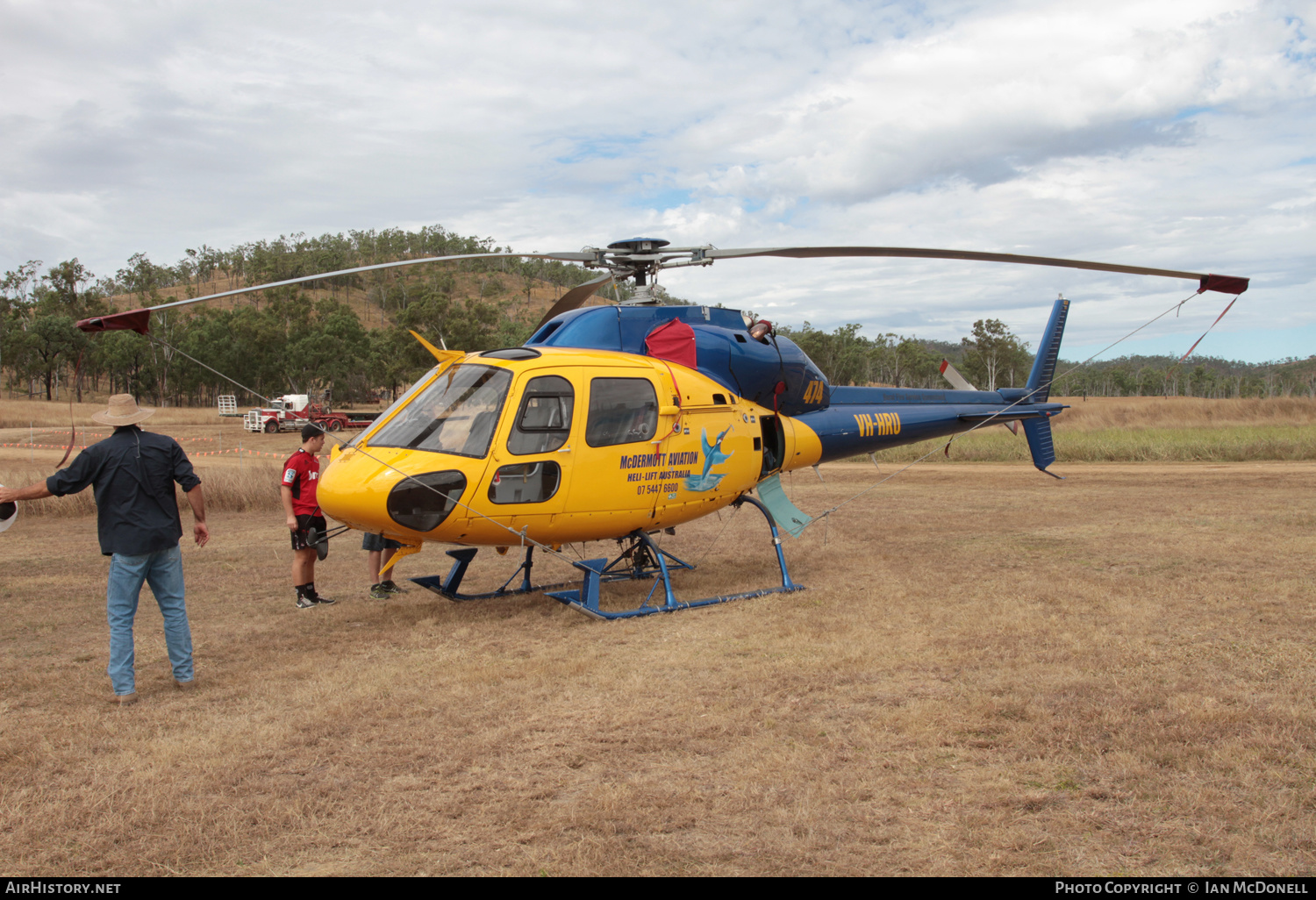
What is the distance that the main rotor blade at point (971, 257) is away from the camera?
792 centimetres

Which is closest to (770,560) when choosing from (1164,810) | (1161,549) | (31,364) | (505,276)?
(1161,549)

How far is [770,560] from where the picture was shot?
10352 millimetres

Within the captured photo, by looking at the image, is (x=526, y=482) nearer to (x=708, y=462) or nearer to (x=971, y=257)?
(x=708, y=462)

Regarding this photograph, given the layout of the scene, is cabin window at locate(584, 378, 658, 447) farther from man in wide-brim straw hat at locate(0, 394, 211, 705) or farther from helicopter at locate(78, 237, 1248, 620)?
man in wide-brim straw hat at locate(0, 394, 211, 705)

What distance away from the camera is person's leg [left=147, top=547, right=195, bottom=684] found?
18.4 feet

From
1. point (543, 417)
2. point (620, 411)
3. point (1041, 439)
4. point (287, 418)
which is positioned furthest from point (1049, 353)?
point (287, 418)

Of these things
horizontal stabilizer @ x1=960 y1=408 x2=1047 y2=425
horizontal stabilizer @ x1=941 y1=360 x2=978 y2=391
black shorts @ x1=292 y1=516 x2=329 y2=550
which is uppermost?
horizontal stabilizer @ x1=941 y1=360 x2=978 y2=391

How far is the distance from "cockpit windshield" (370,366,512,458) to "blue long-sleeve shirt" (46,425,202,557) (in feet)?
5.39

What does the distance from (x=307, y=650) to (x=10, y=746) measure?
2196mm

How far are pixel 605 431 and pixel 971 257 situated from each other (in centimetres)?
405

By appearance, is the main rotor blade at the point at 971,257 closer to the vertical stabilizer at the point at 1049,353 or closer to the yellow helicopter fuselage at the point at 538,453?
the yellow helicopter fuselage at the point at 538,453

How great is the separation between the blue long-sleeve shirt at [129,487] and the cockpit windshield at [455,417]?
164cm

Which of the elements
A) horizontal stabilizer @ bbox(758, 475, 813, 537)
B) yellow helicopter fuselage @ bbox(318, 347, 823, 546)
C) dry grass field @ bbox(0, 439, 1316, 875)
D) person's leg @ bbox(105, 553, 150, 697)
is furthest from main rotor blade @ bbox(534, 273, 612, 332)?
person's leg @ bbox(105, 553, 150, 697)

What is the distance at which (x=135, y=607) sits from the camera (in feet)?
17.7
